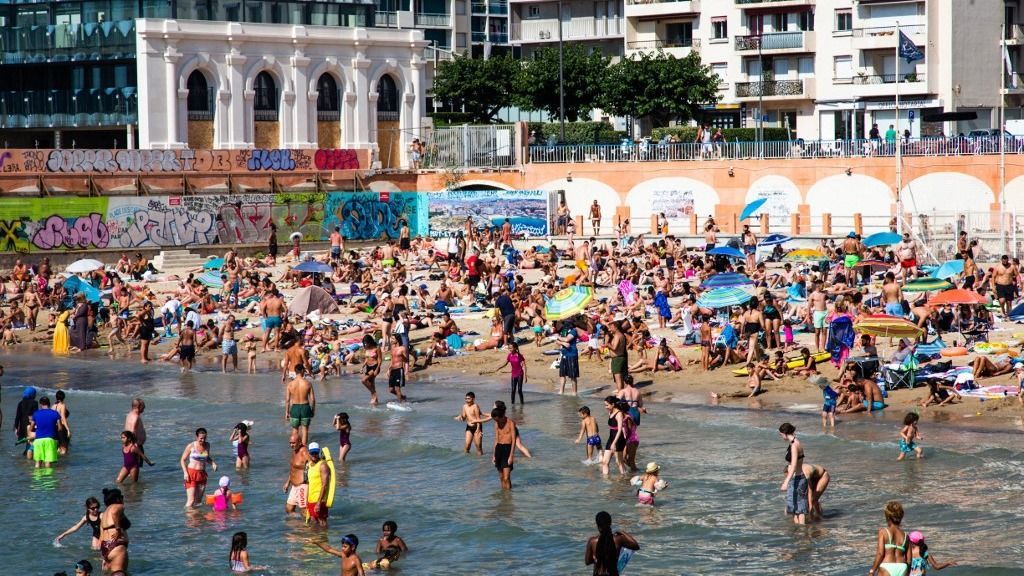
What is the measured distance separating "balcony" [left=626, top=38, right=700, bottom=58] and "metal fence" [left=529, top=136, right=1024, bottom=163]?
16.2m

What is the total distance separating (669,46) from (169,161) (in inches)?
1046

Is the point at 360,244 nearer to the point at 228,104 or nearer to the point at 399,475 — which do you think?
the point at 228,104

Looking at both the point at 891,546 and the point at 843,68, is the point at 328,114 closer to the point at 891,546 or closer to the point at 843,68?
the point at 843,68

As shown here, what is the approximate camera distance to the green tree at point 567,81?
64.7 meters

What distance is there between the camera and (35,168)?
47.9 metres

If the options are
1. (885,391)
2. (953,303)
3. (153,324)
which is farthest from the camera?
(153,324)

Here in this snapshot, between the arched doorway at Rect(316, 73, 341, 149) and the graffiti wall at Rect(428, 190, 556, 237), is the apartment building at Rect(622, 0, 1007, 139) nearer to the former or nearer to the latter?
the graffiti wall at Rect(428, 190, 556, 237)

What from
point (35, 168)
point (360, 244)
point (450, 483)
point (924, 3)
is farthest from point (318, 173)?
point (450, 483)

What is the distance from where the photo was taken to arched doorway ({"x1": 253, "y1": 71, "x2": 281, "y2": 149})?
5512 cm

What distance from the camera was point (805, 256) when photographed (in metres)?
39.6

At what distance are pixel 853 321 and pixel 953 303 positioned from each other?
2.18 metres

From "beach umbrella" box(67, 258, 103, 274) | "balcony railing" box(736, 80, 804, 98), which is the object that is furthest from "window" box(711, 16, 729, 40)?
"beach umbrella" box(67, 258, 103, 274)

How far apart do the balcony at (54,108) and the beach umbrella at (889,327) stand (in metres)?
37.4

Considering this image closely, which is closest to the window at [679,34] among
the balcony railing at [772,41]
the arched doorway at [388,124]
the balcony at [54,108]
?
the balcony railing at [772,41]
